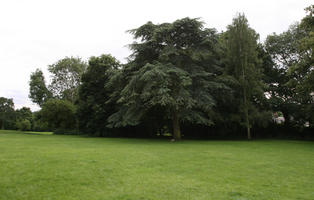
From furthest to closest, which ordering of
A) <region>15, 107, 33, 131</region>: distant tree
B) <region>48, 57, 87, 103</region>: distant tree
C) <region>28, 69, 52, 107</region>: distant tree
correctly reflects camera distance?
1. <region>15, 107, 33, 131</region>: distant tree
2. <region>28, 69, 52, 107</region>: distant tree
3. <region>48, 57, 87, 103</region>: distant tree

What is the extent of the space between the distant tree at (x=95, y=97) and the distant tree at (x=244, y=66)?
16.4 m

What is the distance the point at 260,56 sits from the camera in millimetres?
29016

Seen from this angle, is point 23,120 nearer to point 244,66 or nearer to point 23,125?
point 23,125

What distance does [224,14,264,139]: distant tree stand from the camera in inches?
897

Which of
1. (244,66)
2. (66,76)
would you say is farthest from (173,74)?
(66,76)

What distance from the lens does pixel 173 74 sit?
771 inches

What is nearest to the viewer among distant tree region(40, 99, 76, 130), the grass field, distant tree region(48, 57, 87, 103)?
the grass field

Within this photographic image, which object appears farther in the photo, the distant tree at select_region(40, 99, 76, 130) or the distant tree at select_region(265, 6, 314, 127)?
the distant tree at select_region(40, 99, 76, 130)

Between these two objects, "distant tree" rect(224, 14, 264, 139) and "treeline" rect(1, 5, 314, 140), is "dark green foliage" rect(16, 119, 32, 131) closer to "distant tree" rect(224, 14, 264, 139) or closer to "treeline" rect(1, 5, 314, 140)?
"treeline" rect(1, 5, 314, 140)

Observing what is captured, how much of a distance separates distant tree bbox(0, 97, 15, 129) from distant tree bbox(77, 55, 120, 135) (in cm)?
3144

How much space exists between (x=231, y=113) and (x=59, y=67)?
3661cm

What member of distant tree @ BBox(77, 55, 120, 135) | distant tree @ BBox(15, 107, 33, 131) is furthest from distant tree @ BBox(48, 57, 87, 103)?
distant tree @ BBox(77, 55, 120, 135)

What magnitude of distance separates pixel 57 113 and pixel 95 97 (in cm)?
1095

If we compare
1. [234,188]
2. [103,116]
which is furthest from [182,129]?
[234,188]
